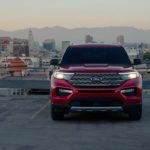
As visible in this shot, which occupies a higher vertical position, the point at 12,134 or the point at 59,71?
the point at 59,71

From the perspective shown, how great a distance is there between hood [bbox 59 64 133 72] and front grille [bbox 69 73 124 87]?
0.13 m

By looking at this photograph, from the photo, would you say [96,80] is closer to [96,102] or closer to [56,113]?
[96,102]

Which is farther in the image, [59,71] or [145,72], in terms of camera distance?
[145,72]

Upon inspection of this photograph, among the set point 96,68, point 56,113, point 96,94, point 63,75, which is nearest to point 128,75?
point 96,68

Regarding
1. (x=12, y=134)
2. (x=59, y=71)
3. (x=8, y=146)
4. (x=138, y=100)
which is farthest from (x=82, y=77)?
(x=8, y=146)

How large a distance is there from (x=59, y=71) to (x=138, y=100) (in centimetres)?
181

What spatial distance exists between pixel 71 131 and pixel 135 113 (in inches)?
74.7

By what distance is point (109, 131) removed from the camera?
9.88 m

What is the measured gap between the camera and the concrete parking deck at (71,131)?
8445 millimetres

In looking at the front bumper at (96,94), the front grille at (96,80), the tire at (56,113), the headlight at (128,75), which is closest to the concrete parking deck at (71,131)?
the tire at (56,113)

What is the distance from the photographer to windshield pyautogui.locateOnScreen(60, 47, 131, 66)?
12172mm

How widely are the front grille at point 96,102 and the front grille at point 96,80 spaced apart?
0.31 m

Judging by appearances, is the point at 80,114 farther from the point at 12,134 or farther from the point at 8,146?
the point at 8,146

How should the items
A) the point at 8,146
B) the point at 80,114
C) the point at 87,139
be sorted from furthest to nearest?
the point at 80,114, the point at 87,139, the point at 8,146
